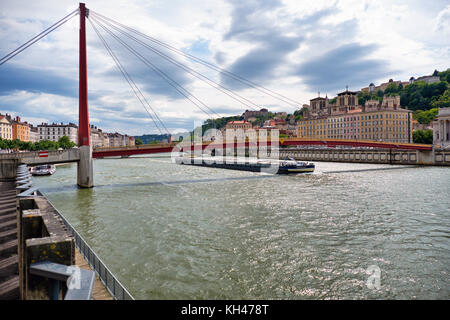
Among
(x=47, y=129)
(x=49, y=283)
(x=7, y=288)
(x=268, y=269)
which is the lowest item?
(x=268, y=269)

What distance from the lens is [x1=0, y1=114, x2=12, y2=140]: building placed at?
93.1 metres

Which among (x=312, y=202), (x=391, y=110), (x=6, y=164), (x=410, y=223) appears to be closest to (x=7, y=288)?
(x=410, y=223)

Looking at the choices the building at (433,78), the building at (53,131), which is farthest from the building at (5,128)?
the building at (433,78)

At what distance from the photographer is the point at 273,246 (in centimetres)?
947

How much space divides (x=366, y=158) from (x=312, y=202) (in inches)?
1814

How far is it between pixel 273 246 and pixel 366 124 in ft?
312

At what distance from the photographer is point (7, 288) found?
5.63 m

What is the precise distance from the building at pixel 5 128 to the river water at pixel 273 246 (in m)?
97.7

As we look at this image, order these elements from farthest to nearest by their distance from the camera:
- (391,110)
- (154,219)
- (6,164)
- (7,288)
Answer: (391,110)
(6,164)
(154,219)
(7,288)

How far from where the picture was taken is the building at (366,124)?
87.4 meters

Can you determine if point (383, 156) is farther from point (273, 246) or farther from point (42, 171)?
point (42, 171)

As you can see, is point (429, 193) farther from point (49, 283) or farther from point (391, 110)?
point (391, 110)

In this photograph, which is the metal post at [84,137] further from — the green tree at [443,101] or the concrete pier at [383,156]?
the green tree at [443,101]

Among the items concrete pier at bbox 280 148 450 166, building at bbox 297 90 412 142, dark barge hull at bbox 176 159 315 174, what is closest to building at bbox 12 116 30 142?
dark barge hull at bbox 176 159 315 174
